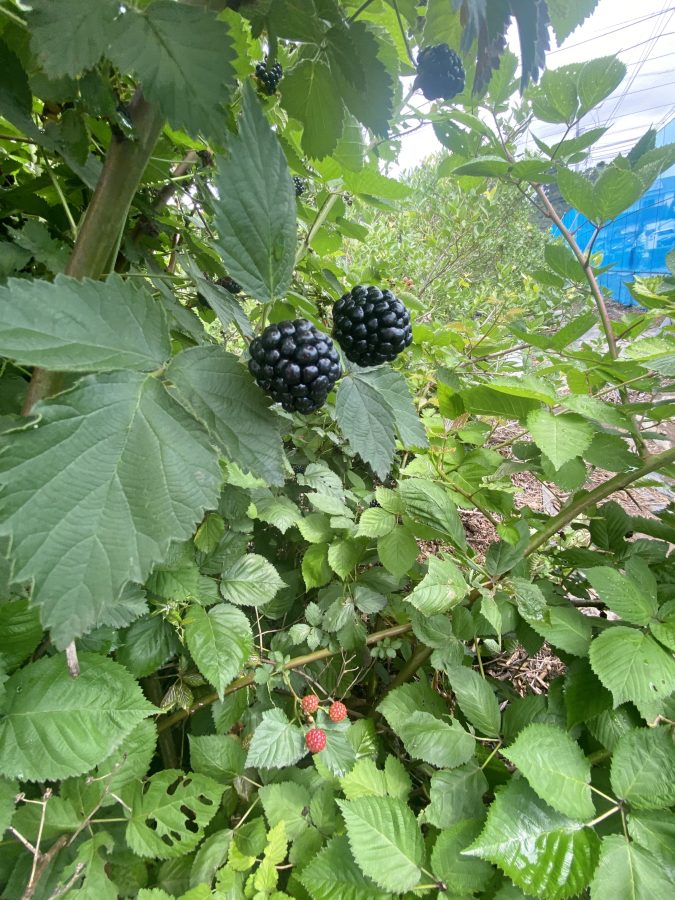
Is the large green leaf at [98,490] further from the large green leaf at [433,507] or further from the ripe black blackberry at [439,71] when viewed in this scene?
the ripe black blackberry at [439,71]

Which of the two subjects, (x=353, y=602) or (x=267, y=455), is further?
(x=353, y=602)

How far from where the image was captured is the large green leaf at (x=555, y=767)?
58 centimetres

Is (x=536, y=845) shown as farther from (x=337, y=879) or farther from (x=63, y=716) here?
(x=63, y=716)

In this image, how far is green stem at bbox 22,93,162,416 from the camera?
36cm

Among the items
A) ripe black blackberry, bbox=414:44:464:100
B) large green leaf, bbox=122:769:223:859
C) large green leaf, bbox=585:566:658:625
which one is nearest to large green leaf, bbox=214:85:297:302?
ripe black blackberry, bbox=414:44:464:100

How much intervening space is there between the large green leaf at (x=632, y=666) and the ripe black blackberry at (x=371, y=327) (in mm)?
519

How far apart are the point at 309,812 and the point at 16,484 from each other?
2.39 ft

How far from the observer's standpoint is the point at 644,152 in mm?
716

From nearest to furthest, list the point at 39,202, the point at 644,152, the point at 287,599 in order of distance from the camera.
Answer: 1. the point at 39,202
2. the point at 644,152
3. the point at 287,599

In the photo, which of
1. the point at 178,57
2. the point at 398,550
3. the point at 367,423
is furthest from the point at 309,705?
the point at 178,57

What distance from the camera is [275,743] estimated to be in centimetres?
73

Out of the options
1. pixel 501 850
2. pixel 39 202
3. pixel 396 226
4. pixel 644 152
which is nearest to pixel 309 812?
pixel 501 850

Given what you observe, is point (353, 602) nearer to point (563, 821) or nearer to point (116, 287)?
point (563, 821)

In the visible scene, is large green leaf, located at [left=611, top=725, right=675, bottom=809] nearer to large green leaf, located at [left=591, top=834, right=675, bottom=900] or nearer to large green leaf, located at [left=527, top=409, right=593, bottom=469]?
large green leaf, located at [left=591, top=834, right=675, bottom=900]
